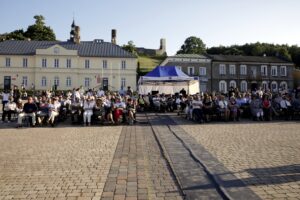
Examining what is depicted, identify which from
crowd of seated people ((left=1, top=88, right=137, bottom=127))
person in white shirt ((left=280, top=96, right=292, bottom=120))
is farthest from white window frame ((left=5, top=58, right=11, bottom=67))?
person in white shirt ((left=280, top=96, right=292, bottom=120))

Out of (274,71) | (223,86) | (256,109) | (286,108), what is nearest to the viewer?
(256,109)

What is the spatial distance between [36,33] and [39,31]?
30.4 inches

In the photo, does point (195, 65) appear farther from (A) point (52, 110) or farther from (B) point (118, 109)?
(A) point (52, 110)

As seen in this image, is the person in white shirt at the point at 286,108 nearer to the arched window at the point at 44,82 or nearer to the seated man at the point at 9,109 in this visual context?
the seated man at the point at 9,109

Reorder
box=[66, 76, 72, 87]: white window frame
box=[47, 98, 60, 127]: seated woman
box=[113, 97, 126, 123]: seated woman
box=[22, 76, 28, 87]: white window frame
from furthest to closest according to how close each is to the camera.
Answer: box=[66, 76, 72, 87]: white window frame < box=[22, 76, 28, 87]: white window frame < box=[113, 97, 126, 123]: seated woman < box=[47, 98, 60, 127]: seated woman

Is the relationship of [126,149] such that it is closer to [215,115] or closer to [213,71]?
[215,115]

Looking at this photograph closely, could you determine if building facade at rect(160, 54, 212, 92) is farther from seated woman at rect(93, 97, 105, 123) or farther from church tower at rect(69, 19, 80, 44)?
seated woman at rect(93, 97, 105, 123)

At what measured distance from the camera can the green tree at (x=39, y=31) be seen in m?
73.1

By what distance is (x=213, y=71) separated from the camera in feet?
194

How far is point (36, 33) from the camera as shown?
240ft

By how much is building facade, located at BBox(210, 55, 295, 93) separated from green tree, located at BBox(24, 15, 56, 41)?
36066 millimetres

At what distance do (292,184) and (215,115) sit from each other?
38.8 feet

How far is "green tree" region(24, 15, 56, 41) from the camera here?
73125 mm

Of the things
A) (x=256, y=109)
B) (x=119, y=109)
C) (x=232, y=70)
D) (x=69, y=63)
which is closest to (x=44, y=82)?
(x=69, y=63)
